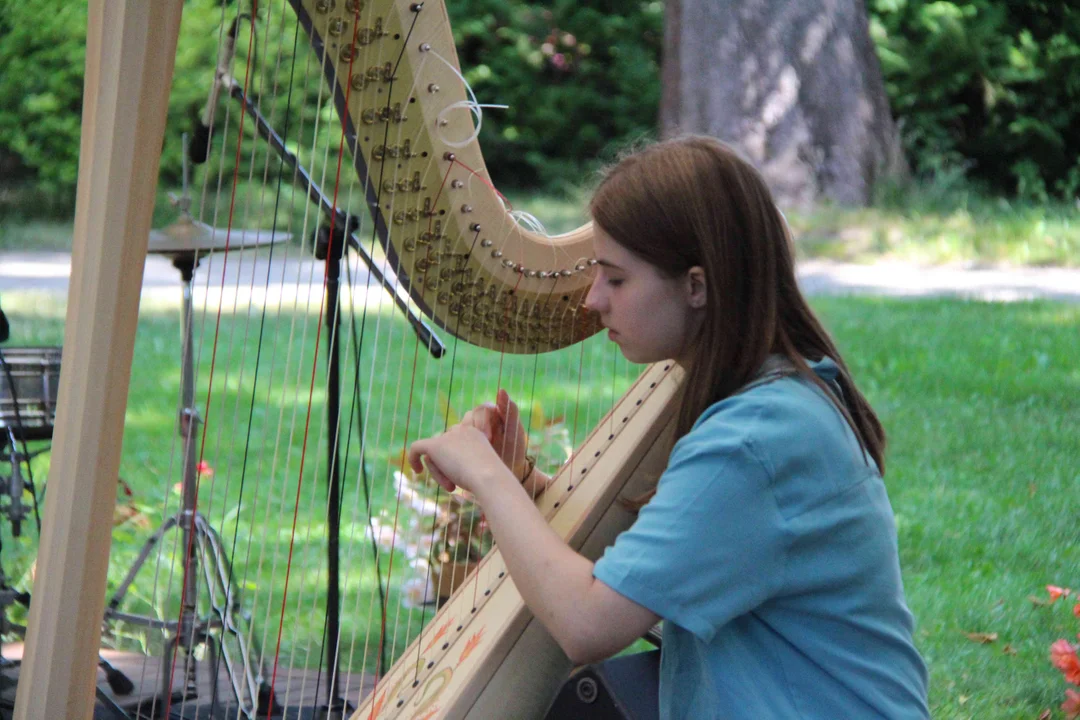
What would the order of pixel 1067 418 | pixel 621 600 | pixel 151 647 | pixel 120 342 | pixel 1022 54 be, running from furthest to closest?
pixel 1022 54
pixel 1067 418
pixel 151 647
pixel 621 600
pixel 120 342

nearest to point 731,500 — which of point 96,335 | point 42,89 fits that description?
point 96,335

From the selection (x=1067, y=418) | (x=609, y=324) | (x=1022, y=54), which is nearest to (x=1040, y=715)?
(x=609, y=324)

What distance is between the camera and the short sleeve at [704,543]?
1.27 m

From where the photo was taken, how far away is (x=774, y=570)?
1.31 meters

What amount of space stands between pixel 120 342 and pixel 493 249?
0.71 metres

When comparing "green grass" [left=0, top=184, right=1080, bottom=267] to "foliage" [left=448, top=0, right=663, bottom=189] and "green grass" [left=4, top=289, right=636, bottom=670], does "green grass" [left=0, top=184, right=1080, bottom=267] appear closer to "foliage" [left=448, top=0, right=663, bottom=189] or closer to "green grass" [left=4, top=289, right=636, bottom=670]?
"green grass" [left=4, top=289, right=636, bottom=670]

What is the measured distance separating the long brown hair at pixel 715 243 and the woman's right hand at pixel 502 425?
39cm

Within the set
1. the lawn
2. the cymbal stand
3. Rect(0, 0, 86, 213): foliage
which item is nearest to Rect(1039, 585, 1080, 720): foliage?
the lawn

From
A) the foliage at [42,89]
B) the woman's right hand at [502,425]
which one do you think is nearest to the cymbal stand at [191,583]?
the woman's right hand at [502,425]

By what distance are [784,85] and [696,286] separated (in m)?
5.76

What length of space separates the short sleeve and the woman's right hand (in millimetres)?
495

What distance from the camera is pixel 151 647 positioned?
10.3ft

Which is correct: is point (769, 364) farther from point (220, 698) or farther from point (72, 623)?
point (220, 698)

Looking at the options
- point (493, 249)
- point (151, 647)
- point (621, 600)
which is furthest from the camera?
point (151, 647)
